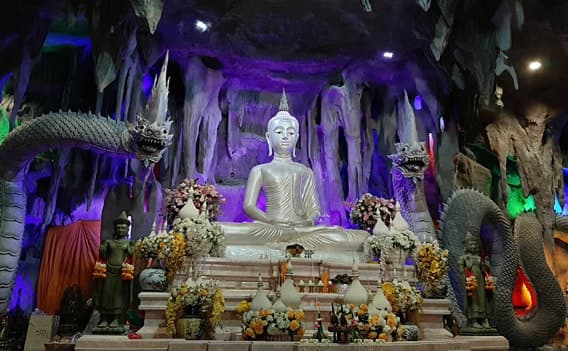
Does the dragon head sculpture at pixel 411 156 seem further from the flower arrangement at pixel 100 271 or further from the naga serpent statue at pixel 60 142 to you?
the flower arrangement at pixel 100 271

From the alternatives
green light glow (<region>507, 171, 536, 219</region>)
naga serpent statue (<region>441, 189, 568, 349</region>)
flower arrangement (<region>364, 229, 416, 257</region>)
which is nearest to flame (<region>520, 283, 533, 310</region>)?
green light glow (<region>507, 171, 536, 219</region>)

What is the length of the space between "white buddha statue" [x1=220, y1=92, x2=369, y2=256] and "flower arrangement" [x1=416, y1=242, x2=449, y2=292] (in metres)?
1.53

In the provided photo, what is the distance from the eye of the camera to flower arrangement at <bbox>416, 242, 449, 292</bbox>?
6941 millimetres

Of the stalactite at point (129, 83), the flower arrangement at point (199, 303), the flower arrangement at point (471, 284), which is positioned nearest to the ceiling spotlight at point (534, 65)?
the flower arrangement at point (471, 284)

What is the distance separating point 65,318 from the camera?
788 centimetres

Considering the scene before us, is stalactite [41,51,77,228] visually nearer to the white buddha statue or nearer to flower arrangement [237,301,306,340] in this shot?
the white buddha statue

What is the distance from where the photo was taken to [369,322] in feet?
16.6

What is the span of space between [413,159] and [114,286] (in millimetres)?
5916

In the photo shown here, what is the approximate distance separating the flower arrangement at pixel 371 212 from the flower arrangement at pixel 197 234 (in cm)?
318

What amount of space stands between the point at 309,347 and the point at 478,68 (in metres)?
7.04

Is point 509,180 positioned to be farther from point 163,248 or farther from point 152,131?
point 163,248

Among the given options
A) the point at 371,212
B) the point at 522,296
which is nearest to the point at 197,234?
the point at 371,212

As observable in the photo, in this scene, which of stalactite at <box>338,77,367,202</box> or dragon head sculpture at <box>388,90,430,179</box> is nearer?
dragon head sculpture at <box>388,90,430,179</box>

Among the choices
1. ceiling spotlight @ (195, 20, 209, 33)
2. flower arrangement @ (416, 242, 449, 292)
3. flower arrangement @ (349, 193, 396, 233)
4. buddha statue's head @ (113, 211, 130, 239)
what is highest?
ceiling spotlight @ (195, 20, 209, 33)
